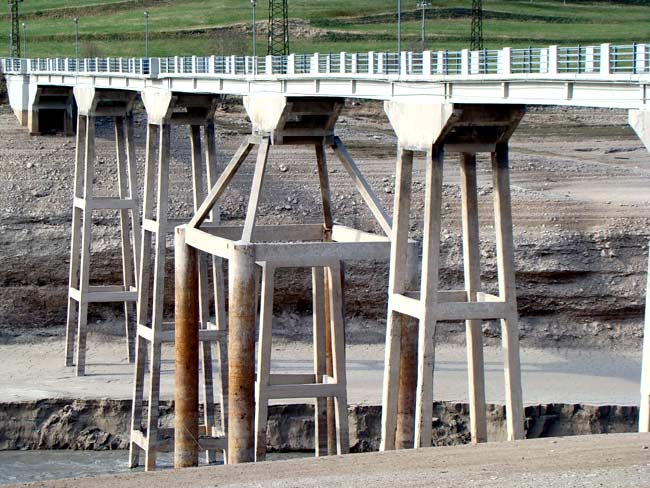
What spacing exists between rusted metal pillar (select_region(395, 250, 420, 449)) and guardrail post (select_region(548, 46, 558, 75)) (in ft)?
22.1

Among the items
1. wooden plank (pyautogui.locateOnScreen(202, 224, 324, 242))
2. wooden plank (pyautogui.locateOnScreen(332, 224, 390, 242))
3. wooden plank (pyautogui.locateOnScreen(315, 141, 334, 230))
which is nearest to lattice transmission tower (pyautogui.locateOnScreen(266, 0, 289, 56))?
wooden plank (pyautogui.locateOnScreen(202, 224, 324, 242))

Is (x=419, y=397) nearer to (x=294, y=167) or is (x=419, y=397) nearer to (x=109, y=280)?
(x=109, y=280)

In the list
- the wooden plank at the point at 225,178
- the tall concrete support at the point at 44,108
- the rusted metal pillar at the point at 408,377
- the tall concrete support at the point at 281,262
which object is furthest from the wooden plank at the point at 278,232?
the tall concrete support at the point at 44,108

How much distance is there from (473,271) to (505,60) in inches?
190

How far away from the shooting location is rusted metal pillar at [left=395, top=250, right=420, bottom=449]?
31.0 m

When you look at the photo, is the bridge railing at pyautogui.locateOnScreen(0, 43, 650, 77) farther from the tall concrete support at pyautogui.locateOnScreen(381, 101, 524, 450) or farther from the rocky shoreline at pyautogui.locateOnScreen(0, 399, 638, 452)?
the rocky shoreline at pyautogui.locateOnScreen(0, 399, 638, 452)

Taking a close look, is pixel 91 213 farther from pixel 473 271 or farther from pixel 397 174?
pixel 473 271

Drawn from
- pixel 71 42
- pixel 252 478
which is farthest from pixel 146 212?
pixel 71 42

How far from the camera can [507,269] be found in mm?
29250


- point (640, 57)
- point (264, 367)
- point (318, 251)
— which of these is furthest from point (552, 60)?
point (264, 367)

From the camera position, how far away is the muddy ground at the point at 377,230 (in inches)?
2072

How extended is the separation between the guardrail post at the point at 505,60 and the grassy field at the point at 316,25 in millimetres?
54622

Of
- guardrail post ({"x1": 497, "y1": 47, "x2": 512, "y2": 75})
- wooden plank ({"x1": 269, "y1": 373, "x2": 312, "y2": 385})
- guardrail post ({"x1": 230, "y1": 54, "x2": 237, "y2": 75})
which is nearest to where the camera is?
guardrail post ({"x1": 497, "y1": 47, "x2": 512, "y2": 75})

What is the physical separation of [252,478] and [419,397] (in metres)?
5.32
